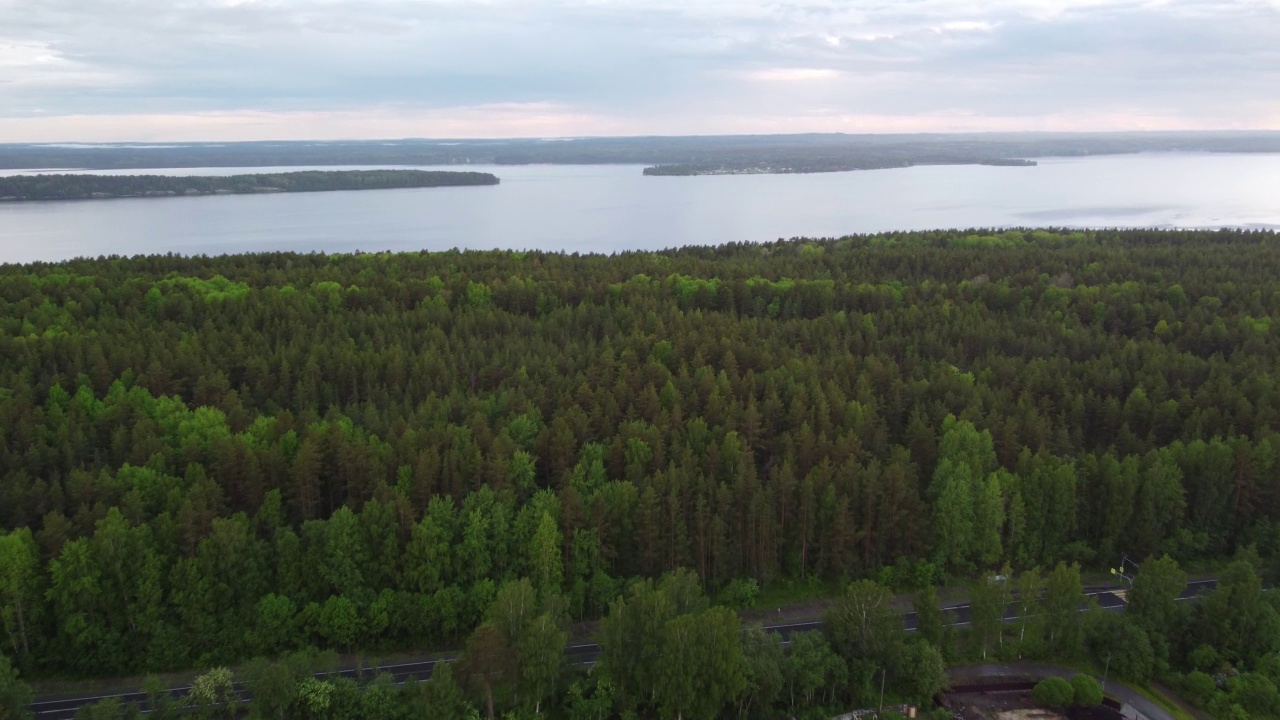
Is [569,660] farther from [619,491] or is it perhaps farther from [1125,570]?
[1125,570]

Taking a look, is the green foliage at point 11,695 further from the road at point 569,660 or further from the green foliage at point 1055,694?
the green foliage at point 1055,694

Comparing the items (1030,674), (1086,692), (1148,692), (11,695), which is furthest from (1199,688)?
(11,695)

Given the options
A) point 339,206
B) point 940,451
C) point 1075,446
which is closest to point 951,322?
point 1075,446

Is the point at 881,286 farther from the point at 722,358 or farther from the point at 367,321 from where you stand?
the point at 367,321

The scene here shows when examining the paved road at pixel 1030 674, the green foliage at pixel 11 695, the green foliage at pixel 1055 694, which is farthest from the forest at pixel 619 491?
the green foliage at pixel 11 695

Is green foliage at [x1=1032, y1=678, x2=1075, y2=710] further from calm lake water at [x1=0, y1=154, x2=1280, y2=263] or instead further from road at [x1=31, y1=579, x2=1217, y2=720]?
calm lake water at [x1=0, y1=154, x2=1280, y2=263]
